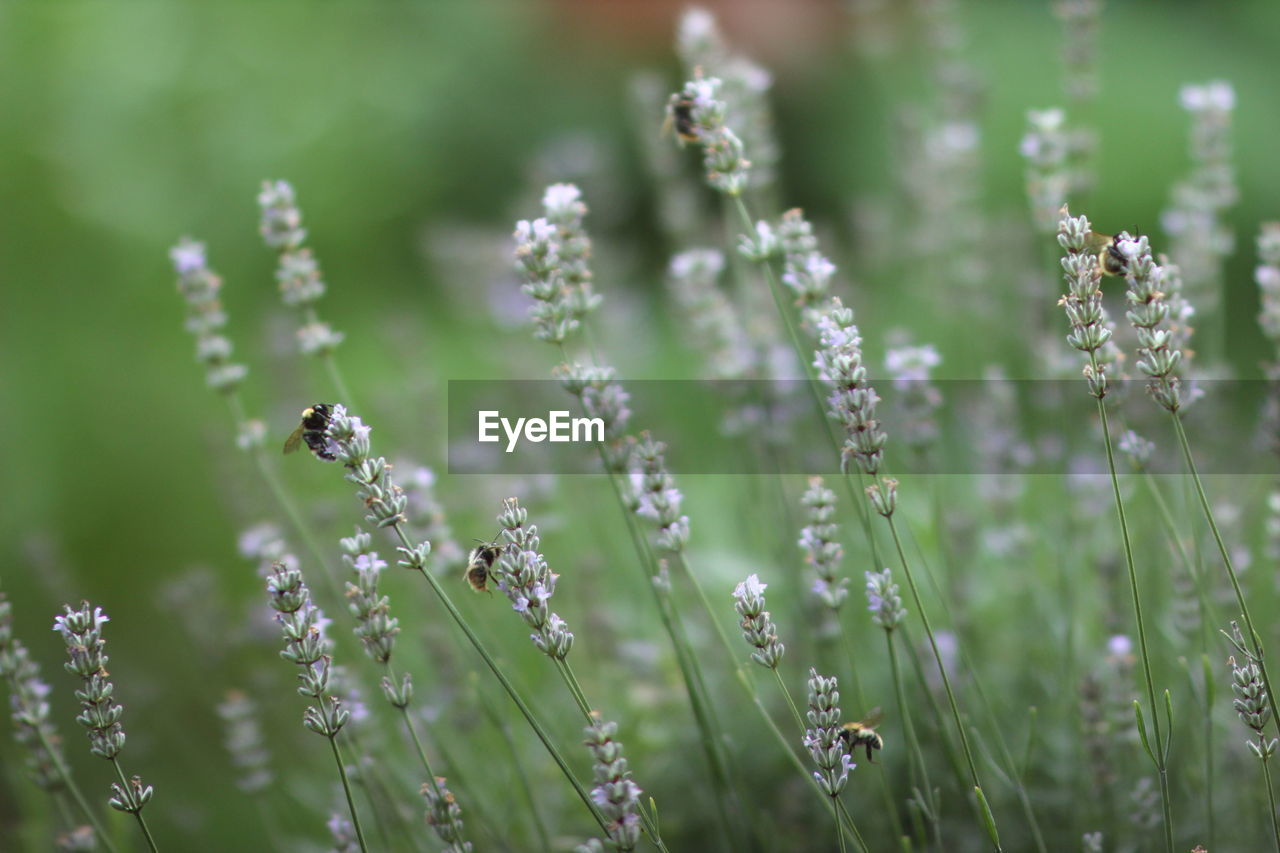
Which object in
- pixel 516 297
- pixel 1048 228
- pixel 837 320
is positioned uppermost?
pixel 516 297

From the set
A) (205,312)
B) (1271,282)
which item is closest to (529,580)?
(205,312)

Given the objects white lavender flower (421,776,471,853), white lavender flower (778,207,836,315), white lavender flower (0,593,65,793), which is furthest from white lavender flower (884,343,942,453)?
white lavender flower (0,593,65,793)

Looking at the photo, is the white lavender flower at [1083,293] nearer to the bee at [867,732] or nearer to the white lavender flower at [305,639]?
the bee at [867,732]

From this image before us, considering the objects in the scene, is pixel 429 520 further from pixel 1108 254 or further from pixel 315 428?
pixel 1108 254

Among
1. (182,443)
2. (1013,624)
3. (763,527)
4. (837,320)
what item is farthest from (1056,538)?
(182,443)

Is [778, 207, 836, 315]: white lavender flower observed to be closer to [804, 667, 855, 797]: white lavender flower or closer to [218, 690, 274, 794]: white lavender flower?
[804, 667, 855, 797]: white lavender flower

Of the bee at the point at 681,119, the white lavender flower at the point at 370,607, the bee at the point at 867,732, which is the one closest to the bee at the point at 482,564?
the white lavender flower at the point at 370,607

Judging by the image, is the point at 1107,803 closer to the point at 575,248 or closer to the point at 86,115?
the point at 575,248
